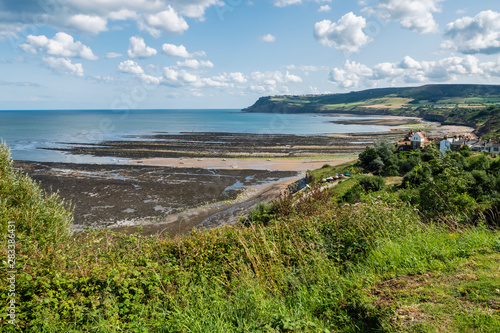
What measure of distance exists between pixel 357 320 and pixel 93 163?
63.1m

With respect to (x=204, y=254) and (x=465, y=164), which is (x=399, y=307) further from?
(x=465, y=164)

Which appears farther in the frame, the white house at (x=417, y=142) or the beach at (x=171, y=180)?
the white house at (x=417, y=142)

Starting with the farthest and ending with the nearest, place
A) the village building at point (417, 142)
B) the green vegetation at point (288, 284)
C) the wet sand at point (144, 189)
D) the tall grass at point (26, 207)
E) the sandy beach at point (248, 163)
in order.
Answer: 1. the sandy beach at point (248, 163)
2. the village building at point (417, 142)
3. the wet sand at point (144, 189)
4. the tall grass at point (26, 207)
5. the green vegetation at point (288, 284)

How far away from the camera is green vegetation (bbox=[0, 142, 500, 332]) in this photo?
165 inches

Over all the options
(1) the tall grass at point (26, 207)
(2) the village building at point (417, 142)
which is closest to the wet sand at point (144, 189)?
(1) the tall grass at point (26, 207)

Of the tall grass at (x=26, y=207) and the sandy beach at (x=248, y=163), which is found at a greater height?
the tall grass at (x=26, y=207)

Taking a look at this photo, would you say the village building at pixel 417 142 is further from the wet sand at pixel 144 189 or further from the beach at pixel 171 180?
the wet sand at pixel 144 189

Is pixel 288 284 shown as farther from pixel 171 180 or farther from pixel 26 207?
pixel 171 180

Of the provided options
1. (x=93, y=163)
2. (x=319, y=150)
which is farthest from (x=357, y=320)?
(x=319, y=150)

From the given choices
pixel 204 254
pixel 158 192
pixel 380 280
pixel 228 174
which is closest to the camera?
pixel 380 280

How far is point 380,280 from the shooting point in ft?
16.7

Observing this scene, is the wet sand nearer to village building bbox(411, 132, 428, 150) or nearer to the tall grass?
the tall grass

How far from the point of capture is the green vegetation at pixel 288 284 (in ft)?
13.8

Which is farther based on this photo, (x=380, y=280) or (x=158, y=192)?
(x=158, y=192)
